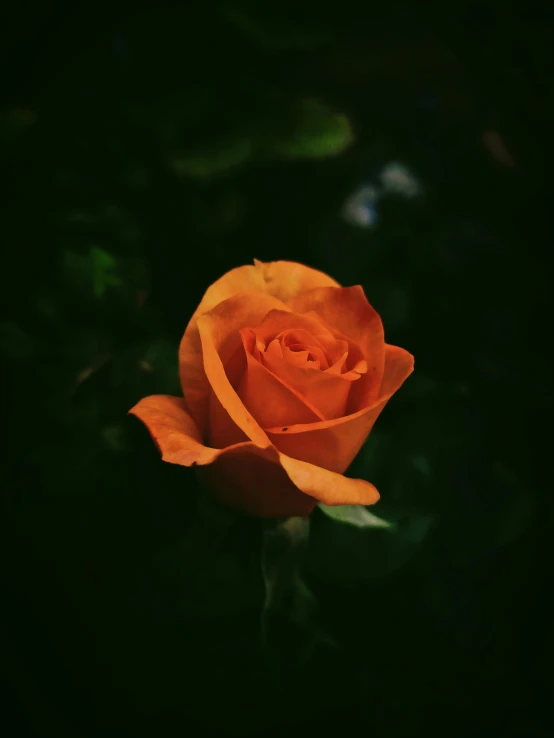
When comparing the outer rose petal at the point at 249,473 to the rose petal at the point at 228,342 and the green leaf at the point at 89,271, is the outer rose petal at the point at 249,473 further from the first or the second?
the green leaf at the point at 89,271

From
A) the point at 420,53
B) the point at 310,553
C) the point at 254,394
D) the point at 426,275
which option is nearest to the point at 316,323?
the point at 254,394

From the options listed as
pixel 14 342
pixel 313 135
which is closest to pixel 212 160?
pixel 313 135

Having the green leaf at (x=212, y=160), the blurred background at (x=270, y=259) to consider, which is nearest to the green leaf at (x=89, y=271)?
the blurred background at (x=270, y=259)

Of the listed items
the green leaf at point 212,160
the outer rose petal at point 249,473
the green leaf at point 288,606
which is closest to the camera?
the outer rose petal at point 249,473

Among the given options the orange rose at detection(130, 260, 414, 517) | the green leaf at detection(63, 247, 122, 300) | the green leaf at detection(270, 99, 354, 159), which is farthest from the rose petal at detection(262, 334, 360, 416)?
the green leaf at detection(270, 99, 354, 159)

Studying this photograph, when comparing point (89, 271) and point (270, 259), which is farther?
point (270, 259)

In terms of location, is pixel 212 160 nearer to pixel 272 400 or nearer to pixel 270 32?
pixel 270 32

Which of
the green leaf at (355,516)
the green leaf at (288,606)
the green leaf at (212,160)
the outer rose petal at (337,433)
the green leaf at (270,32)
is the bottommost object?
the green leaf at (288,606)
